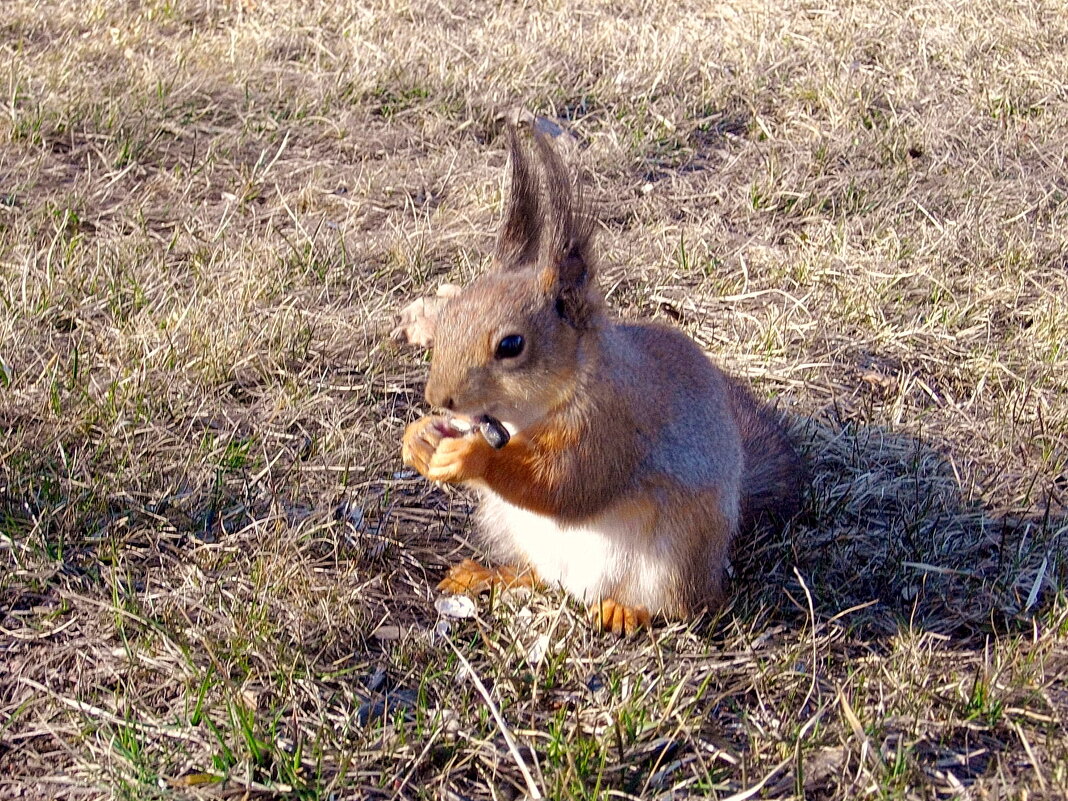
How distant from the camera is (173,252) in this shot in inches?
143

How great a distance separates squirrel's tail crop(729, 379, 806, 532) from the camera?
2.79 m

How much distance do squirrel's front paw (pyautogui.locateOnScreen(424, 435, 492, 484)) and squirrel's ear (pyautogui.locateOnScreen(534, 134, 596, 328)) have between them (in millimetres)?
306

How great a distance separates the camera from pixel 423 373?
10.7ft

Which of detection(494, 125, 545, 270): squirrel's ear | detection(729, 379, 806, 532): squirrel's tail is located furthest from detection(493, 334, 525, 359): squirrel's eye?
detection(729, 379, 806, 532): squirrel's tail

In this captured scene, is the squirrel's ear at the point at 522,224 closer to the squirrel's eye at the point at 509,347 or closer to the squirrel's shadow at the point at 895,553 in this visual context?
the squirrel's eye at the point at 509,347

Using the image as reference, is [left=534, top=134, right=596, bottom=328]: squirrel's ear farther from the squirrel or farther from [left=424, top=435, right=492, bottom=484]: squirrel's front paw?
[left=424, top=435, right=492, bottom=484]: squirrel's front paw

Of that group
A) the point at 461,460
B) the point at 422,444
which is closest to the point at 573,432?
the point at 461,460

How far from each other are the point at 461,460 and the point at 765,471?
0.87m

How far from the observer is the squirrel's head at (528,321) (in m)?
2.20

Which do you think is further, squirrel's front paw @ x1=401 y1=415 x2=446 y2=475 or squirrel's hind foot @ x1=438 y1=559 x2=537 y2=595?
squirrel's hind foot @ x1=438 y1=559 x2=537 y2=595

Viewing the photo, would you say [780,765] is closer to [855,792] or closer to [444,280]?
[855,792]

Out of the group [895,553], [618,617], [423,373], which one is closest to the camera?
[618,617]

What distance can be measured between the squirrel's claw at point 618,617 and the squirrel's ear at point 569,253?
2.17 ft

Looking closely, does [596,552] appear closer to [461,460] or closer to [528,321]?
[461,460]
